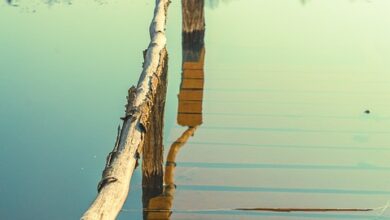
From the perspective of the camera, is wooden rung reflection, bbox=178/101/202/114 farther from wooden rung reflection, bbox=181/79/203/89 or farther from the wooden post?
wooden rung reflection, bbox=181/79/203/89

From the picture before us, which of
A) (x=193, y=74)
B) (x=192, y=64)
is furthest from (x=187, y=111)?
(x=192, y=64)

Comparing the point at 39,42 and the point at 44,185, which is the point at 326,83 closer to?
the point at 44,185

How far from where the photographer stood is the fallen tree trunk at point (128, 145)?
114 inches

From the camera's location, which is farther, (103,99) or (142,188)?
(103,99)

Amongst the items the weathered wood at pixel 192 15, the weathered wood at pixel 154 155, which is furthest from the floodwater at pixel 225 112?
the weathered wood at pixel 192 15

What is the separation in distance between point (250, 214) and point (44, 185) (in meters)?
1.67

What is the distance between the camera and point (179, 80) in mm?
7336

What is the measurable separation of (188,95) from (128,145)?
3.43 meters

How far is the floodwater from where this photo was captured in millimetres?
4934

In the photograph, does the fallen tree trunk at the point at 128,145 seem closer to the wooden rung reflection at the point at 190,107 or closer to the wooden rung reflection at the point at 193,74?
the wooden rung reflection at the point at 190,107

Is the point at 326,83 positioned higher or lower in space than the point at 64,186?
higher

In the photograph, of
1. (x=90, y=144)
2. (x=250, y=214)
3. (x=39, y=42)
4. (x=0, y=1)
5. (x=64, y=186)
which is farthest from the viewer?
(x=0, y=1)

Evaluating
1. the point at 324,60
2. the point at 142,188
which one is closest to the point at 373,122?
the point at 324,60

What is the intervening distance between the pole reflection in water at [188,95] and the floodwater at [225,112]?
0.04 m
